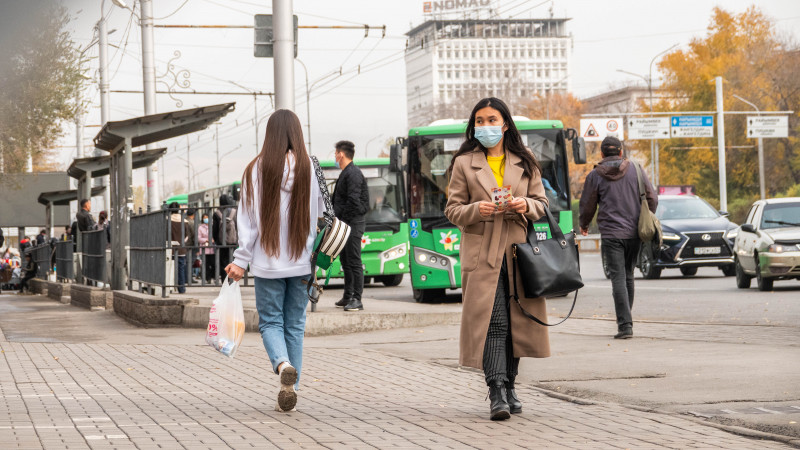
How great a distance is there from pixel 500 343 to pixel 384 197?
2076 cm

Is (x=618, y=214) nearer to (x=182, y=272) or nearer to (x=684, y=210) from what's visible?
(x=182, y=272)

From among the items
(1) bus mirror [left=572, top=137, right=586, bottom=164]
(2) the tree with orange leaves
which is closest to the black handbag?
(1) bus mirror [left=572, top=137, right=586, bottom=164]

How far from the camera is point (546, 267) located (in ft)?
20.0

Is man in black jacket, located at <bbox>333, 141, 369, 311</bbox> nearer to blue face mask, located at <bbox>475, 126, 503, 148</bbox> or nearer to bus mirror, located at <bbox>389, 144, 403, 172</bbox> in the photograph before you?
bus mirror, located at <bbox>389, 144, 403, 172</bbox>

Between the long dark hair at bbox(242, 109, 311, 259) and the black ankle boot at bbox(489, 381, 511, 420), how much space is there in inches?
56.1

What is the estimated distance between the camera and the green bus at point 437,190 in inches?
734

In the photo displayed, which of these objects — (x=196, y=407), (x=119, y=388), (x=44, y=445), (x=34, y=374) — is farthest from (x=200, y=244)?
(x=44, y=445)

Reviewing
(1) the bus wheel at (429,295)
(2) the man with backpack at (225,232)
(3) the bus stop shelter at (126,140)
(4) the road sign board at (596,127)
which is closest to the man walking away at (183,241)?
(2) the man with backpack at (225,232)

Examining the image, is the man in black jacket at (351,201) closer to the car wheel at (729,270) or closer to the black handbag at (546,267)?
the black handbag at (546,267)

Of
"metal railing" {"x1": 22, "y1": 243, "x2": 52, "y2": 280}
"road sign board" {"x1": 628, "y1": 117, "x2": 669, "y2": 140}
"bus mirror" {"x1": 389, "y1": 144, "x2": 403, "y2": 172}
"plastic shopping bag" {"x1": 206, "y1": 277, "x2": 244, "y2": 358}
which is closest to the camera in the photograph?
"plastic shopping bag" {"x1": 206, "y1": 277, "x2": 244, "y2": 358}

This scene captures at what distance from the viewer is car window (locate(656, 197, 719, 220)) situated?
24344 millimetres

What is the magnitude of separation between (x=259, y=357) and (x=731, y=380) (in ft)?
14.2

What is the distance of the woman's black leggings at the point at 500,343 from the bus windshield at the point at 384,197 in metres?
19.8

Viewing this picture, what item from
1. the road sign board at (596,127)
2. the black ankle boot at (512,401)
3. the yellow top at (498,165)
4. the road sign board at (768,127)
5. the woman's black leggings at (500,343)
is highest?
the road sign board at (768,127)
